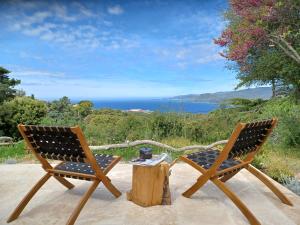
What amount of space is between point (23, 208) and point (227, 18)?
831cm

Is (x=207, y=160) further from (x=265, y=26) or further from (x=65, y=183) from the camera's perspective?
(x=265, y=26)

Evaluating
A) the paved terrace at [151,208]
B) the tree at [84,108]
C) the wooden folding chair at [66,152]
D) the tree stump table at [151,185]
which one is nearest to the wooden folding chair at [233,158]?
the paved terrace at [151,208]

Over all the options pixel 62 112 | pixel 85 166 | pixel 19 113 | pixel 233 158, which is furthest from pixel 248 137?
pixel 19 113

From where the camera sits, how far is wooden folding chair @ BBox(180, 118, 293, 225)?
2879mm

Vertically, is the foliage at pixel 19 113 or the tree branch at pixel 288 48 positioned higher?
the tree branch at pixel 288 48

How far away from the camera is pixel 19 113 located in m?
10.9

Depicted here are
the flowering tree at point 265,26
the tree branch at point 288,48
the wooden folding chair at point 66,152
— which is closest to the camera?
the wooden folding chair at point 66,152

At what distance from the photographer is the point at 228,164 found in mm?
3352

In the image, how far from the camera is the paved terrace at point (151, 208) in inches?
115

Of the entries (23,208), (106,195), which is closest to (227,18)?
(106,195)

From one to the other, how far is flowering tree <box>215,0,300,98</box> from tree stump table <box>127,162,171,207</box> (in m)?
5.18

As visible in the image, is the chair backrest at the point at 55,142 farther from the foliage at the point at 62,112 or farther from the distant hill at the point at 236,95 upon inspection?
the distant hill at the point at 236,95

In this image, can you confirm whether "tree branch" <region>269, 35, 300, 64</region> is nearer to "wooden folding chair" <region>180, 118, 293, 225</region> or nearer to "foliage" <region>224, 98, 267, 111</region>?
"foliage" <region>224, 98, 267, 111</region>

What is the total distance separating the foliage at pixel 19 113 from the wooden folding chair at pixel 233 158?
8049 millimetres
